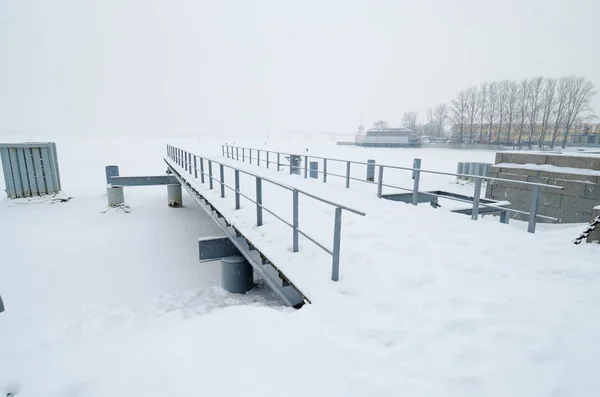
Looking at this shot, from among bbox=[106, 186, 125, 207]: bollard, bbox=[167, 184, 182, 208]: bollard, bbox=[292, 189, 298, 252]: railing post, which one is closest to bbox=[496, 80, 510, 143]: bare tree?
bbox=[167, 184, 182, 208]: bollard

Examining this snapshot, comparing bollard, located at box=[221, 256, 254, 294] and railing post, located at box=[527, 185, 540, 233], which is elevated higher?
railing post, located at box=[527, 185, 540, 233]

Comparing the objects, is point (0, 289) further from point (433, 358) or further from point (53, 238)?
point (433, 358)

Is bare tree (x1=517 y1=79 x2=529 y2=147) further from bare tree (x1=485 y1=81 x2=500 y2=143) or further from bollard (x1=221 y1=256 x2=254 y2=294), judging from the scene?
bollard (x1=221 y1=256 x2=254 y2=294)

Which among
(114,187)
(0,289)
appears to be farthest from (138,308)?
(114,187)

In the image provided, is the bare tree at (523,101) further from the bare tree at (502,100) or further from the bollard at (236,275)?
the bollard at (236,275)

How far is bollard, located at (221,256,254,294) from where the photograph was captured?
24.2ft

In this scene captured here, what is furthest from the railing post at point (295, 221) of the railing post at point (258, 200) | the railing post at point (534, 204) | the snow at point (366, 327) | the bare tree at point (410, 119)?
the bare tree at point (410, 119)

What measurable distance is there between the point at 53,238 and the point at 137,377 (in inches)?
444

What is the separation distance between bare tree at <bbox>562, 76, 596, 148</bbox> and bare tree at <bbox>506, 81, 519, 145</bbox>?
7.34 metres

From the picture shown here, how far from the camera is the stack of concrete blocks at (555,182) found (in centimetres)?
893

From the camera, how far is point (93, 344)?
3232 mm

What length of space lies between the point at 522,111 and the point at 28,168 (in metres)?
66.5

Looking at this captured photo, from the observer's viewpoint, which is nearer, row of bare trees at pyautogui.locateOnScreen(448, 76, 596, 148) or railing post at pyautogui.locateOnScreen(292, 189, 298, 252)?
railing post at pyautogui.locateOnScreen(292, 189, 298, 252)

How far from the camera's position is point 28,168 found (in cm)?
1611
